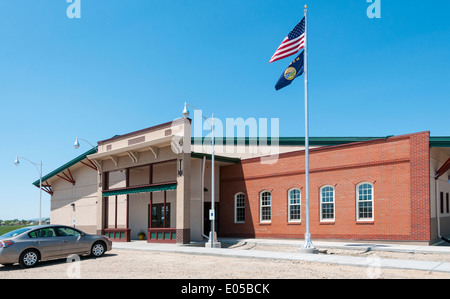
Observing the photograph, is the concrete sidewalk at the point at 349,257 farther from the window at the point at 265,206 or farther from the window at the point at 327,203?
the window at the point at 265,206

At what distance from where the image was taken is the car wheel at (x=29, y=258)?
15.0 m

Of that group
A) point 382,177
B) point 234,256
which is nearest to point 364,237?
point 382,177

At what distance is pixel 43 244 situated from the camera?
15719 millimetres

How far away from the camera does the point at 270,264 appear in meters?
15.1

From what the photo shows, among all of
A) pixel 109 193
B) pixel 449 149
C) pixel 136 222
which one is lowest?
pixel 136 222

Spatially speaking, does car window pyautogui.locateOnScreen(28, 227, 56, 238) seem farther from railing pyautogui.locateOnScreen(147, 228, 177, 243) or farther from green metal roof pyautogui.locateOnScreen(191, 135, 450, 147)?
green metal roof pyautogui.locateOnScreen(191, 135, 450, 147)

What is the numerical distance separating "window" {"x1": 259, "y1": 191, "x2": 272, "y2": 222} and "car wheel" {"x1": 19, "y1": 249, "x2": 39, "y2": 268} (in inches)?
580

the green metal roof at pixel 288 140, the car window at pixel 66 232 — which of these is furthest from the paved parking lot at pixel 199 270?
the green metal roof at pixel 288 140

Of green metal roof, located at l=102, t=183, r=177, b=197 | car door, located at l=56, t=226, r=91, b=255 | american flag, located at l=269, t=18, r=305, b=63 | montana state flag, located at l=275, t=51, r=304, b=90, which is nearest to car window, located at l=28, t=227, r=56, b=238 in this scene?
car door, located at l=56, t=226, r=91, b=255

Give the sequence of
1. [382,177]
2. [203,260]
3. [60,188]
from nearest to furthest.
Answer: [203,260]
[382,177]
[60,188]

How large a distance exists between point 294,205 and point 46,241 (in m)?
14.5

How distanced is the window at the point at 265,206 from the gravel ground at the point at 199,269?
31.8 ft
